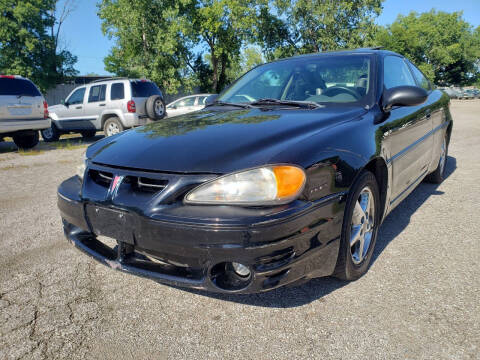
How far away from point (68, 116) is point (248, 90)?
9.72 metres

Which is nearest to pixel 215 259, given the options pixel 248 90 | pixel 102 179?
pixel 102 179

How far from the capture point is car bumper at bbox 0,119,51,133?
8283 millimetres

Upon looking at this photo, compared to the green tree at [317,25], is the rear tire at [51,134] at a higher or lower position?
lower

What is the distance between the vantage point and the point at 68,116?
11445mm

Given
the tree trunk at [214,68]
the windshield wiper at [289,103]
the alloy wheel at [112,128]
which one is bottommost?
the alloy wheel at [112,128]

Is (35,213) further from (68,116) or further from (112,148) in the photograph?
(68,116)

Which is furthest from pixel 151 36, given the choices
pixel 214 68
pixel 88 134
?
pixel 88 134

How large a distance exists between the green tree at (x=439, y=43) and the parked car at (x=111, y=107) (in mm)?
44124

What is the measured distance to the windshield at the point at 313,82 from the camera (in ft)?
9.34

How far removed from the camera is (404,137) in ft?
9.77

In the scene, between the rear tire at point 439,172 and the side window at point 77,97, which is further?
the side window at point 77,97

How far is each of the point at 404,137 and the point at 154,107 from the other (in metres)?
8.48

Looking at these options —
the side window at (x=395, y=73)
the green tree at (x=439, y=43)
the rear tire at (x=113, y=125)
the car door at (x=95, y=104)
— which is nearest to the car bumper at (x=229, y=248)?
the side window at (x=395, y=73)

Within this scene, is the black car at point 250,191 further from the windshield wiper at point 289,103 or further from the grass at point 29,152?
the grass at point 29,152
